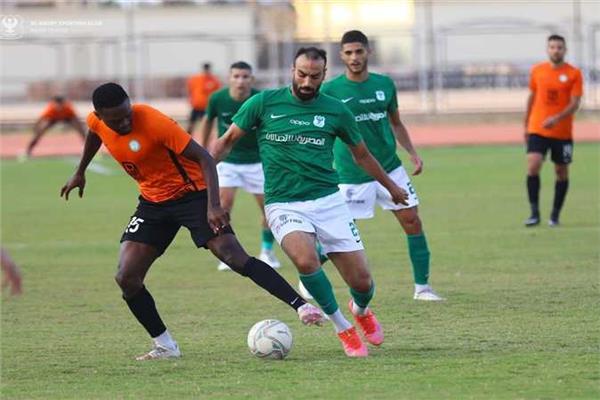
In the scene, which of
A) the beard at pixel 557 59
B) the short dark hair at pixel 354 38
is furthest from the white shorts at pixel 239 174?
the beard at pixel 557 59

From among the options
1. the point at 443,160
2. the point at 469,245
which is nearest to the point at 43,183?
the point at 443,160

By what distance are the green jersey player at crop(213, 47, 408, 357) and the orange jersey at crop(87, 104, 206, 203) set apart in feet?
0.99

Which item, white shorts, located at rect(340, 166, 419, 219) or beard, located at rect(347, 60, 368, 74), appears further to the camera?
white shorts, located at rect(340, 166, 419, 219)

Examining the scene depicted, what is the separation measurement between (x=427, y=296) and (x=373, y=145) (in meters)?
1.42

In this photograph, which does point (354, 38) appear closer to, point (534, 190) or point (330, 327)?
point (330, 327)

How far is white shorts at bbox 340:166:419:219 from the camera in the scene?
36.1 feet

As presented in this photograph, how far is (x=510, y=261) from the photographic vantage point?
13625mm

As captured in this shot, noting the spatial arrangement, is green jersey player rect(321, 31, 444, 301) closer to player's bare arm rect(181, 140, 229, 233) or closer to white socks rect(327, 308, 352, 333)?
white socks rect(327, 308, 352, 333)

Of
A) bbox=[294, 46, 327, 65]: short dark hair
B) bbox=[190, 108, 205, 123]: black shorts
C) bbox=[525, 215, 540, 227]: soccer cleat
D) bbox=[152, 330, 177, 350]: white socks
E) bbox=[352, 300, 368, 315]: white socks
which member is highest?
bbox=[294, 46, 327, 65]: short dark hair

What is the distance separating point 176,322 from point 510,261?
4487mm

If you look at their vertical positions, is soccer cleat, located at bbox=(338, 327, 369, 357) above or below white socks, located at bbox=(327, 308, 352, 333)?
below

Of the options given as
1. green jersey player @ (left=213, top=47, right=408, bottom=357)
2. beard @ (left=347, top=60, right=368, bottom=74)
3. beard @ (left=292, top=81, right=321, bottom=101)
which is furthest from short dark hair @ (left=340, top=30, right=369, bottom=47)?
beard @ (left=292, top=81, right=321, bottom=101)

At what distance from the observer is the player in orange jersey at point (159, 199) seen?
27.6 feet

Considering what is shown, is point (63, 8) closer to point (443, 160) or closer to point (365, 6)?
point (365, 6)
